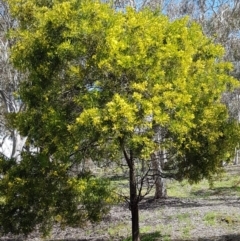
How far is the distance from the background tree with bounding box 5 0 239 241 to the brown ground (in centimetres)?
396

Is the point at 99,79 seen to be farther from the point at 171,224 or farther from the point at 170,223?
the point at 170,223

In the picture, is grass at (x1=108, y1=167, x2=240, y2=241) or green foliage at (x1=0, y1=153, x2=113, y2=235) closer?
green foliage at (x1=0, y1=153, x2=113, y2=235)

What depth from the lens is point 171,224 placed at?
12.2m

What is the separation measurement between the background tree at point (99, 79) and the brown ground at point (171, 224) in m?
3.96

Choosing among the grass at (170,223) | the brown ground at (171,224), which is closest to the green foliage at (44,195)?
the grass at (170,223)

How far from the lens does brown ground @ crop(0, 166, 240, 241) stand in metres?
10.8

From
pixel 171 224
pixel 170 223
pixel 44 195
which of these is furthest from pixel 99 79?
pixel 170 223

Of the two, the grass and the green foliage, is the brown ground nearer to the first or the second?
the grass

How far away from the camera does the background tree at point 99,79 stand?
6359mm

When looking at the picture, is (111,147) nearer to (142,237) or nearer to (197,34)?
(197,34)

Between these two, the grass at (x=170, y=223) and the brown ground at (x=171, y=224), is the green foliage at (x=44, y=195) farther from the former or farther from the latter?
the brown ground at (x=171, y=224)

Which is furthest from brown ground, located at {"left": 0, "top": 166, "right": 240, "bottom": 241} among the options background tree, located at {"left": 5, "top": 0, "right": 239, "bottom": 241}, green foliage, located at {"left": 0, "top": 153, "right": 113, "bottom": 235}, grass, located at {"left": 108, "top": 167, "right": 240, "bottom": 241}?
background tree, located at {"left": 5, "top": 0, "right": 239, "bottom": 241}

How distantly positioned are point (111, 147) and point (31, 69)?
65.8 inches

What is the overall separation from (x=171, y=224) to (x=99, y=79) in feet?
21.5
